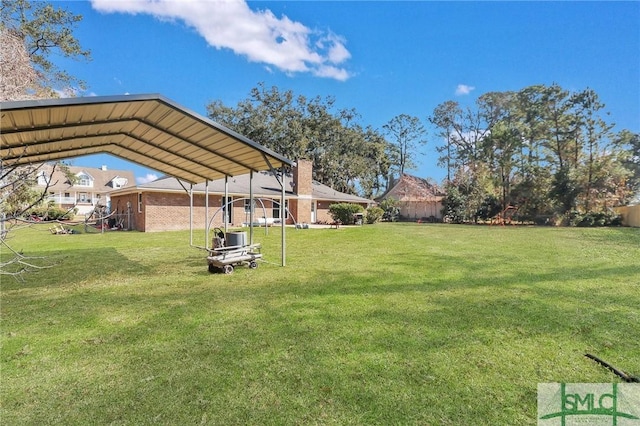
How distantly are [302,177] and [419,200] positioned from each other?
15.5 m

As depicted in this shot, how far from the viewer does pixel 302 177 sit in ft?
77.8

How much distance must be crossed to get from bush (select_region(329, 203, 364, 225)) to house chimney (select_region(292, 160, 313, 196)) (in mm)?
2485

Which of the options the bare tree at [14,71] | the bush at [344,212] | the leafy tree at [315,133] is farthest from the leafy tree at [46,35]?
the bush at [344,212]

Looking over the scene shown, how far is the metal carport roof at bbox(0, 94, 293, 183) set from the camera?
4883 mm

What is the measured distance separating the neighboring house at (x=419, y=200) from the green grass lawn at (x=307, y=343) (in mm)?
26189

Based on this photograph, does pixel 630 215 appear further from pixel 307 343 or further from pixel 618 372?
pixel 307 343

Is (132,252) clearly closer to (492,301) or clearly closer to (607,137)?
(492,301)

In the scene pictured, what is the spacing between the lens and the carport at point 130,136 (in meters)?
4.88

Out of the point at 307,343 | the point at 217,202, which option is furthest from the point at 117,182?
the point at 307,343

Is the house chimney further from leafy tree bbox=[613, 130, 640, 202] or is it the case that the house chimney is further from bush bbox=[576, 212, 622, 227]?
leafy tree bbox=[613, 130, 640, 202]

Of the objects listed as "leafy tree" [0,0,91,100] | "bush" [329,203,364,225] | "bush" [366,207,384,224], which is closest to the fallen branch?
"bush" [329,203,364,225]

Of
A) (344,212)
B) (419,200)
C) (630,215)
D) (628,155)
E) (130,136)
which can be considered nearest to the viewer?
(130,136)

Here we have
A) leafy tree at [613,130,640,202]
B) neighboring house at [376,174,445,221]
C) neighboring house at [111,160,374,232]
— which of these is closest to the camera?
neighboring house at [111,160,374,232]

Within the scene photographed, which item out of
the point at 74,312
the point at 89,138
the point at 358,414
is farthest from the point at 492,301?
the point at 89,138
